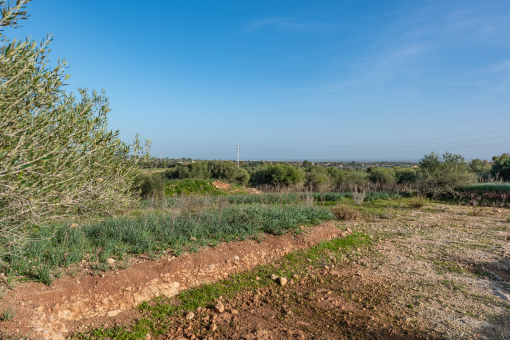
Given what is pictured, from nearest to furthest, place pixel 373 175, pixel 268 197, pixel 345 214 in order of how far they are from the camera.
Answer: pixel 345 214, pixel 268 197, pixel 373 175

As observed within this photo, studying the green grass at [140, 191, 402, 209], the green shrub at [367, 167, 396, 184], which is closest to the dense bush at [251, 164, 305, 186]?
the green shrub at [367, 167, 396, 184]

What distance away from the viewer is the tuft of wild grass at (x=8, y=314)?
2896mm

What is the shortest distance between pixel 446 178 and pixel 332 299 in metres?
15.9

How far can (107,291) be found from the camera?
3.74m

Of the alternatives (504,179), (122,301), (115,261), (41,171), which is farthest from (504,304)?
(504,179)

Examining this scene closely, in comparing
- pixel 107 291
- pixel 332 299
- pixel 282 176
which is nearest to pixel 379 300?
pixel 332 299

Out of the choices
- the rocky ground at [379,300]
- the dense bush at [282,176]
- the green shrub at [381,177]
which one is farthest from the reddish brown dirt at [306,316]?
the green shrub at [381,177]

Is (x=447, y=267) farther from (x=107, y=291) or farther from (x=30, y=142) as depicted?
(x=30, y=142)

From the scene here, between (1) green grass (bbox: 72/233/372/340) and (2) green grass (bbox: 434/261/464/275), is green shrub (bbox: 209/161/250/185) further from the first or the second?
(2) green grass (bbox: 434/261/464/275)

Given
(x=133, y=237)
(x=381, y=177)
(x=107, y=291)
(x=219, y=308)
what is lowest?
(x=219, y=308)

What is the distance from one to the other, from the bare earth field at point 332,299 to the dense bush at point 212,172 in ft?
84.6

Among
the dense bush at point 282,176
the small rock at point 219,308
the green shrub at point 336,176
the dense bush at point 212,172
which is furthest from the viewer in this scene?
the green shrub at point 336,176

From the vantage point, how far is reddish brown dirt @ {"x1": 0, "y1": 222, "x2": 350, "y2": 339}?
3.09 m

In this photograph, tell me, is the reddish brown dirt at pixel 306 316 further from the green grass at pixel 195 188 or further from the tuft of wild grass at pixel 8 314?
the green grass at pixel 195 188
